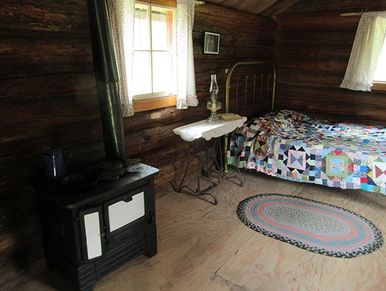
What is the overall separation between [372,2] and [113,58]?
11.7 feet

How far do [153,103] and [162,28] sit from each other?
27.1 inches

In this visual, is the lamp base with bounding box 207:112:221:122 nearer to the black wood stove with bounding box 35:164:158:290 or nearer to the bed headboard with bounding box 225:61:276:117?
the bed headboard with bounding box 225:61:276:117

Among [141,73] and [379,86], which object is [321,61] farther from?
[141,73]

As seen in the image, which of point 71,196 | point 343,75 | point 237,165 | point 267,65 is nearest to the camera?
point 71,196

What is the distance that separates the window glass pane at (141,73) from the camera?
2.60 m

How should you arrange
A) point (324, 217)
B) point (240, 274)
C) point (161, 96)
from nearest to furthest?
point (240, 274), point (324, 217), point (161, 96)

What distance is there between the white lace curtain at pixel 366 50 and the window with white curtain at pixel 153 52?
248cm

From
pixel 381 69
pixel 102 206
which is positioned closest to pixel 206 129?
pixel 102 206

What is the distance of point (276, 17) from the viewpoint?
4.43 metres

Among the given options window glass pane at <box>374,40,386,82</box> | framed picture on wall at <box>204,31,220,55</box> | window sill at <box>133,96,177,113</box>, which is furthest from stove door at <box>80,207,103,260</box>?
window glass pane at <box>374,40,386,82</box>

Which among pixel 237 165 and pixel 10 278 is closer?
pixel 10 278

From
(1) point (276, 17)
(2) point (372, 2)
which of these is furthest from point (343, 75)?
(1) point (276, 17)

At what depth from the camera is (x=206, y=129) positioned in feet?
9.12

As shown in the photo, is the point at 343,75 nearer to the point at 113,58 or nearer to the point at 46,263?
the point at 113,58
